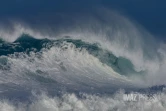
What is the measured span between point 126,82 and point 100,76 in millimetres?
2703

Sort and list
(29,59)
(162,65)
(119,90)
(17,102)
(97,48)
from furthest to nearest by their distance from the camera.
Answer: (162,65)
(97,48)
(29,59)
(119,90)
(17,102)

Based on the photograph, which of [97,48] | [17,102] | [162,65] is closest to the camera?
[17,102]

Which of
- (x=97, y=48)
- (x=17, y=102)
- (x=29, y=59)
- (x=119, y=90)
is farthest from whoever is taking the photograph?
(x=97, y=48)

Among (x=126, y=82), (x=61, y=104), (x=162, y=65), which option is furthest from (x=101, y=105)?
(x=162, y=65)

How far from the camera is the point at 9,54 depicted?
51406 mm

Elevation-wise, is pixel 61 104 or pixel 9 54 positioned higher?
pixel 9 54

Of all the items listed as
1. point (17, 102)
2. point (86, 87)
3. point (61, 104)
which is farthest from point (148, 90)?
point (17, 102)

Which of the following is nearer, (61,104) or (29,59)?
(61,104)

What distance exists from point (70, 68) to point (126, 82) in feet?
17.7

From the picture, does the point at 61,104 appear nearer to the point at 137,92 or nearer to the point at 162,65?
the point at 137,92

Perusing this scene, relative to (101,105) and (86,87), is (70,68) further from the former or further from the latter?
(101,105)

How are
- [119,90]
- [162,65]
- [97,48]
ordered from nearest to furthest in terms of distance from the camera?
[119,90] → [97,48] → [162,65]

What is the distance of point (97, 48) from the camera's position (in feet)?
184

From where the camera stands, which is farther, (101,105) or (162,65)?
(162,65)
